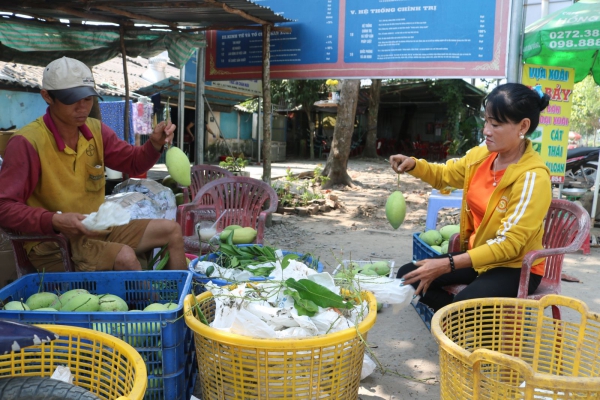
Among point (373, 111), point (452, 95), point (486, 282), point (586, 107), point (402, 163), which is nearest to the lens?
point (486, 282)

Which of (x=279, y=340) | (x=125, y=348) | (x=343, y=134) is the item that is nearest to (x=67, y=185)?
(x=125, y=348)

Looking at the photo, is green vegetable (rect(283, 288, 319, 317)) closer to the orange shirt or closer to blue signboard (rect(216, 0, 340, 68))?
the orange shirt

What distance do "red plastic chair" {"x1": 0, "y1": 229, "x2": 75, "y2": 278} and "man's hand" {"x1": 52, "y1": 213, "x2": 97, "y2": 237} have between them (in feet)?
0.64

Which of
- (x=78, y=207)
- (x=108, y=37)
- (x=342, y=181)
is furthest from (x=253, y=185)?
(x=342, y=181)

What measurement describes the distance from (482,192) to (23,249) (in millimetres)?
2549

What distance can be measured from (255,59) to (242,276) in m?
4.38

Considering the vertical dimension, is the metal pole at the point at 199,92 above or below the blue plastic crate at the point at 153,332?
above

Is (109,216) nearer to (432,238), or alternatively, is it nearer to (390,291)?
(390,291)

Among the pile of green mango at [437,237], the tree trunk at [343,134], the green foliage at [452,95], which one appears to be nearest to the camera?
the pile of green mango at [437,237]

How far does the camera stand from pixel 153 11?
489 cm

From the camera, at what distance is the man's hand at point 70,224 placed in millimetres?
2387

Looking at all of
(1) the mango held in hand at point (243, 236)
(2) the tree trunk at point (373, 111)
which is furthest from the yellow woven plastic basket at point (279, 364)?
(2) the tree trunk at point (373, 111)

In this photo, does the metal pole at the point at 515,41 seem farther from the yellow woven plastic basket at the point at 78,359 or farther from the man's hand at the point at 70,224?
the yellow woven plastic basket at the point at 78,359

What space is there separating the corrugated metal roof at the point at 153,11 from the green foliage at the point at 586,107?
3279cm
